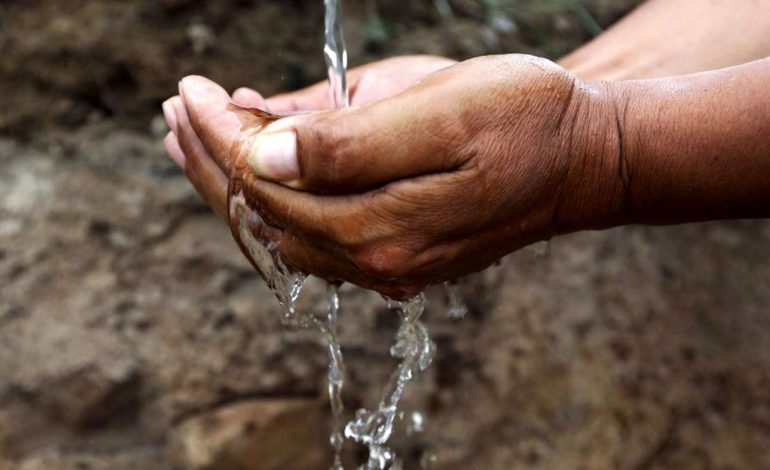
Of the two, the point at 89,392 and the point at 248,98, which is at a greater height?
the point at 248,98

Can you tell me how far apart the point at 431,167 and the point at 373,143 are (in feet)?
0.22

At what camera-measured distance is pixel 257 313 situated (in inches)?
66.3

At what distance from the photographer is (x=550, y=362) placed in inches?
71.5

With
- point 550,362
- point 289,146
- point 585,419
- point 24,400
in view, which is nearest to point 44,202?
point 24,400

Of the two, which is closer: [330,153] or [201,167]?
[330,153]

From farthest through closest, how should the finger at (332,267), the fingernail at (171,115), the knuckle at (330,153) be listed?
1. the fingernail at (171,115)
2. the finger at (332,267)
3. the knuckle at (330,153)

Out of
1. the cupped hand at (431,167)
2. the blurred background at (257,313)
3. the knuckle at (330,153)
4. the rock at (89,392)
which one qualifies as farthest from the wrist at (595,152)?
the rock at (89,392)

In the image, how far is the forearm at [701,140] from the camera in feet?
2.88

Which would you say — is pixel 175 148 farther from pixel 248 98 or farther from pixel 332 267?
pixel 332 267

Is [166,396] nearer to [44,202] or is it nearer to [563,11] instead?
[44,202]

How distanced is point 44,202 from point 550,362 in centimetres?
112

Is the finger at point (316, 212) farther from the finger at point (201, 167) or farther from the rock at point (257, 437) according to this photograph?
the rock at point (257, 437)

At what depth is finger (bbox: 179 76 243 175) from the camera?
933 millimetres

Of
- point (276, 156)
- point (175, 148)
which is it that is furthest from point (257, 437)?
point (276, 156)
